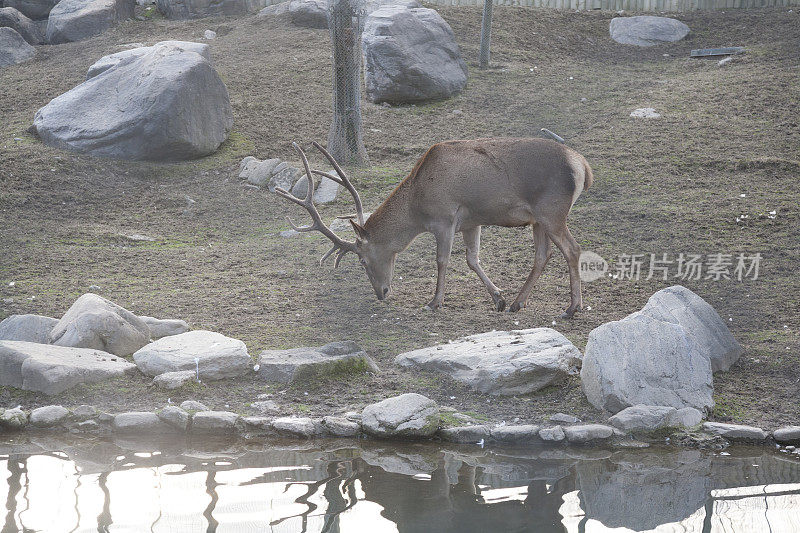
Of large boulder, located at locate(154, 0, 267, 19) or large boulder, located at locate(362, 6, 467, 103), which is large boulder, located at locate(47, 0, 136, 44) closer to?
large boulder, located at locate(154, 0, 267, 19)

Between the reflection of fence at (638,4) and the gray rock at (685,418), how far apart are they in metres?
12.9

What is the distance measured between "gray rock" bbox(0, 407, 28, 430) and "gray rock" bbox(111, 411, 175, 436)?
0.57 meters

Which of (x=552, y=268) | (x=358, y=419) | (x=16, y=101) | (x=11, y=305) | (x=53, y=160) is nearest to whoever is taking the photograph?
(x=358, y=419)

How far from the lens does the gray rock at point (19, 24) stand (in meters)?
16.5

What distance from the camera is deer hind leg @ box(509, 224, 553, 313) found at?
7199 mm

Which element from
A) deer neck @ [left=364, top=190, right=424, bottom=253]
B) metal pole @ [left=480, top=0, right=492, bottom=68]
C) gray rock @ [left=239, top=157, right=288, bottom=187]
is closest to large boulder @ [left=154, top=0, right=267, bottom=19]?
metal pole @ [left=480, top=0, right=492, bottom=68]

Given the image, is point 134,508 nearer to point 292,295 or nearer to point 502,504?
point 502,504

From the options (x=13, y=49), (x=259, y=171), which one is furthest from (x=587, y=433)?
(x=13, y=49)

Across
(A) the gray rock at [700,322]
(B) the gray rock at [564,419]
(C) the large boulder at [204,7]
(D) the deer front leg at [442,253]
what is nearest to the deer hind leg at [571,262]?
(D) the deer front leg at [442,253]

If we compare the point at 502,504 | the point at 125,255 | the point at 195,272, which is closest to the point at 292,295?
the point at 195,272

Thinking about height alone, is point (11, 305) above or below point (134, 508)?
below

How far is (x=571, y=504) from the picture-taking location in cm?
403

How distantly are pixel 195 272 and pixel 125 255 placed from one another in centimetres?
96

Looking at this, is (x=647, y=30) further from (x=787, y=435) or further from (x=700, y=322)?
(x=787, y=435)
